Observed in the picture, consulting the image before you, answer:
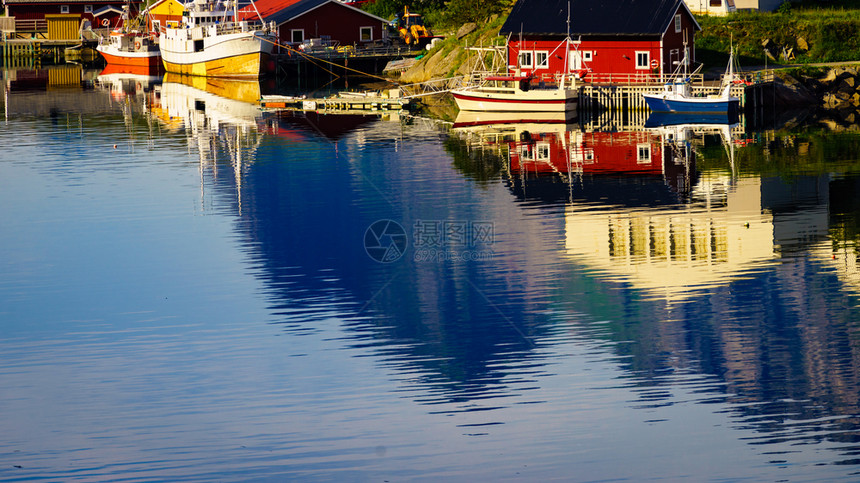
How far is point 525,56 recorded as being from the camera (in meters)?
71.6

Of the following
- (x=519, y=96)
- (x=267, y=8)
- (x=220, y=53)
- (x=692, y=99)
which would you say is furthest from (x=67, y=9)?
(x=692, y=99)

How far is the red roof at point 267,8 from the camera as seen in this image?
4112 inches

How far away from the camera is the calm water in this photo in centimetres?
2006

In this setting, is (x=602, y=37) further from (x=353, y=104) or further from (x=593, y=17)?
(x=353, y=104)

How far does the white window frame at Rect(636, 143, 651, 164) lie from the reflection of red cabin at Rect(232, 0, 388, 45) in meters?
51.1

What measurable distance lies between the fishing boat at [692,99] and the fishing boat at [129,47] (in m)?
62.2

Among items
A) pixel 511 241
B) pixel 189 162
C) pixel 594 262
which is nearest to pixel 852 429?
pixel 594 262

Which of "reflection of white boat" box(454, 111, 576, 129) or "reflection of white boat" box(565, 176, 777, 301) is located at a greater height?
"reflection of white boat" box(454, 111, 576, 129)

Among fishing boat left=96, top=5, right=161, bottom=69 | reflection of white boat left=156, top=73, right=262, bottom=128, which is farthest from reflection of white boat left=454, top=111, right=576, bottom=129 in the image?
fishing boat left=96, top=5, right=161, bottom=69

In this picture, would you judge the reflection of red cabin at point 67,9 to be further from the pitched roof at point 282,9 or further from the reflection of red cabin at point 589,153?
the reflection of red cabin at point 589,153

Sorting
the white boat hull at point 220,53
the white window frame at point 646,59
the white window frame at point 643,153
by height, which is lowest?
the white window frame at point 643,153

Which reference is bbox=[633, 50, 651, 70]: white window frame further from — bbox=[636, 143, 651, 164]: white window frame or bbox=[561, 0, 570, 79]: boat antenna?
bbox=[636, 143, 651, 164]: white window frame

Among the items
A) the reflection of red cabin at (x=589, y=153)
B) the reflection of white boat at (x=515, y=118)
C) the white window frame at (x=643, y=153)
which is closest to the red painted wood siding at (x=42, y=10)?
the reflection of white boat at (x=515, y=118)

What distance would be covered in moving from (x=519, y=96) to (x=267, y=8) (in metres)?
48.3
